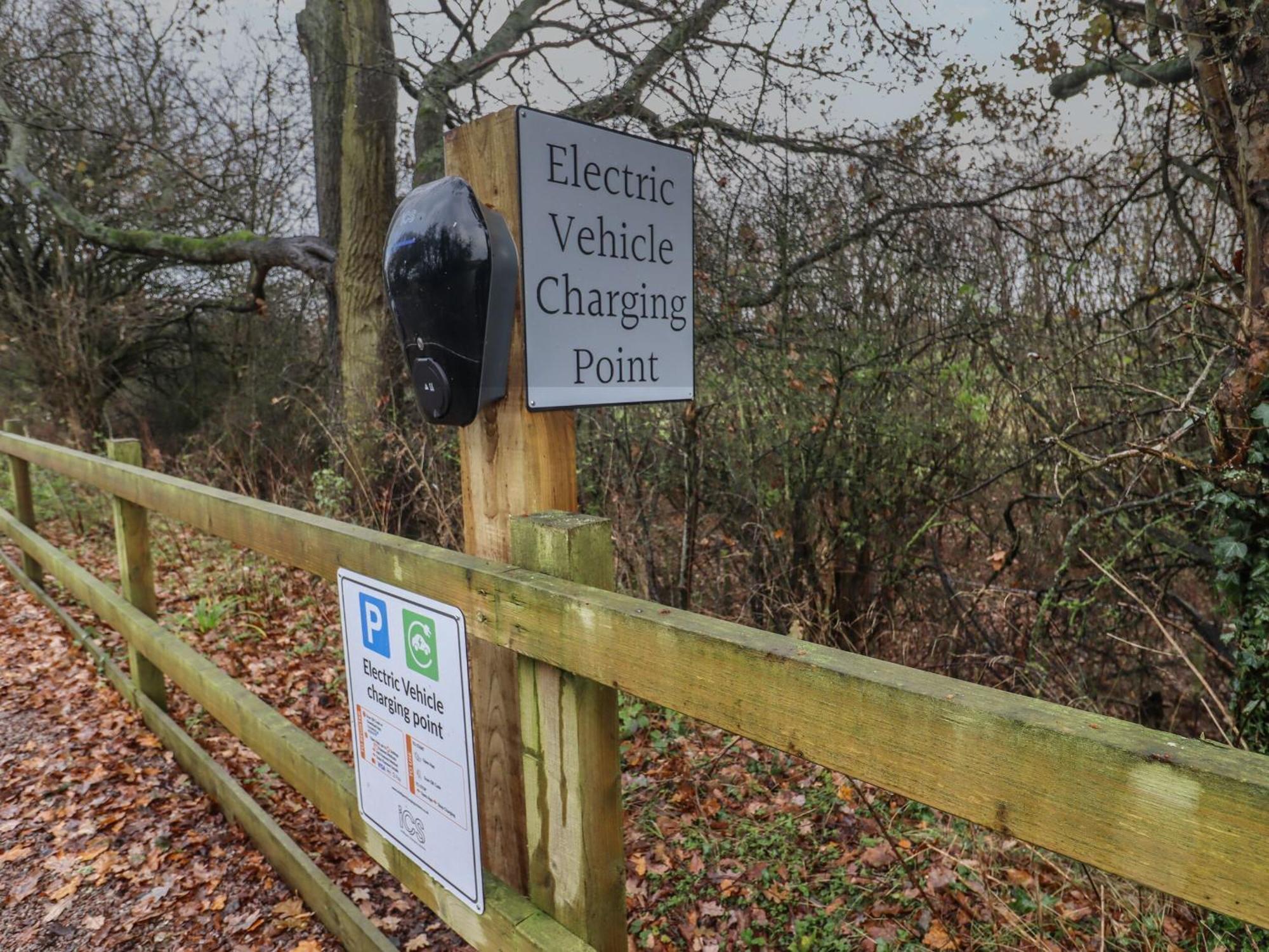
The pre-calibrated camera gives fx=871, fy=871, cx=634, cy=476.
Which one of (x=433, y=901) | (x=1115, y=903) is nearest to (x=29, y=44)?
(x=433, y=901)

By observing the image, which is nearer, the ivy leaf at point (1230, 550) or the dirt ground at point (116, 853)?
the dirt ground at point (116, 853)

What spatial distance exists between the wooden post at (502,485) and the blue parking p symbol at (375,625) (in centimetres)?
20

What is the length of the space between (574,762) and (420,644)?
44 centimetres

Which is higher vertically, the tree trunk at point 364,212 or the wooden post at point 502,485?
the tree trunk at point 364,212

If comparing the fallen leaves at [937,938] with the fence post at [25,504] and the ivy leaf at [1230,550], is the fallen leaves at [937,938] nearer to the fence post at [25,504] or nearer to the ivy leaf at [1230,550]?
the ivy leaf at [1230,550]

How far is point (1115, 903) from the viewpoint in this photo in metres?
2.74

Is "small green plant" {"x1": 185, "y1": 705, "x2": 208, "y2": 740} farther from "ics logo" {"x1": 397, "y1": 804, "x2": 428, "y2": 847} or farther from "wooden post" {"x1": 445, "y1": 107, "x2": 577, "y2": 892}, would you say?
"wooden post" {"x1": 445, "y1": 107, "x2": 577, "y2": 892}

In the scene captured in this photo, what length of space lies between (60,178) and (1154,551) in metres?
12.0

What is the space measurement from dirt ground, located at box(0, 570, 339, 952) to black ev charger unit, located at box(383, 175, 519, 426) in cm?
171

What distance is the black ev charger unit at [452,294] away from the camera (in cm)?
156

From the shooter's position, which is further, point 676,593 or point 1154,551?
point 676,593

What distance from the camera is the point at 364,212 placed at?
7.73m

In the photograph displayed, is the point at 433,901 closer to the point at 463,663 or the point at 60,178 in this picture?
the point at 463,663

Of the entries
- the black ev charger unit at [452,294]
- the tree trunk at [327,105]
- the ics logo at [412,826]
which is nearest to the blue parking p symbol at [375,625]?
the ics logo at [412,826]
